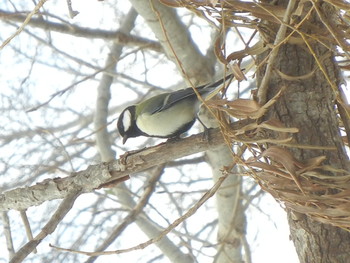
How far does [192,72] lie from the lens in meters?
1.53

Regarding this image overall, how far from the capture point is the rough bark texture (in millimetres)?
736

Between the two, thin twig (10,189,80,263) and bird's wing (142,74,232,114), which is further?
bird's wing (142,74,232,114)

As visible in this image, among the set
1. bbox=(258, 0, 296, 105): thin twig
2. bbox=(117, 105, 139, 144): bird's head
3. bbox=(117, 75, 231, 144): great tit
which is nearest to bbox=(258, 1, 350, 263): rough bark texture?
bbox=(258, 0, 296, 105): thin twig

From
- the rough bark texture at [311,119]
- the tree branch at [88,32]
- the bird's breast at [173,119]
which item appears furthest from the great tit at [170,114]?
the rough bark texture at [311,119]

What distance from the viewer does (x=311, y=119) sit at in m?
0.75

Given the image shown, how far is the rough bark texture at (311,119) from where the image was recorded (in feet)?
2.42

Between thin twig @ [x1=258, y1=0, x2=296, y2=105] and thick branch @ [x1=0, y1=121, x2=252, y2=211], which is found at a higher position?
thick branch @ [x1=0, y1=121, x2=252, y2=211]

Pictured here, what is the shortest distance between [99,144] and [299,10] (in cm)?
134

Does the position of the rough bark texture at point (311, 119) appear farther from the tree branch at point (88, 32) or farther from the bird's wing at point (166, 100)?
the tree branch at point (88, 32)

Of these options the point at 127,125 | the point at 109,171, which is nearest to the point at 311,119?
the point at 109,171

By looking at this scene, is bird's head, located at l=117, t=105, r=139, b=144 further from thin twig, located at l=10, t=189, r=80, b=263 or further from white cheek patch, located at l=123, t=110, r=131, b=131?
thin twig, located at l=10, t=189, r=80, b=263

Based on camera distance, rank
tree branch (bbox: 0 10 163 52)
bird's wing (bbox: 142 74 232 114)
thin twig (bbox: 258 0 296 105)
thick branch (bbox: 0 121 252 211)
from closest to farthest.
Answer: thin twig (bbox: 258 0 296 105), thick branch (bbox: 0 121 252 211), bird's wing (bbox: 142 74 232 114), tree branch (bbox: 0 10 163 52)

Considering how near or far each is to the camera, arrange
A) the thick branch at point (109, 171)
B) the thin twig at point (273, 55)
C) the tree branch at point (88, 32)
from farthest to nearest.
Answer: the tree branch at point (88, 32), the thick branch at point (109, 171), the thin twig at point (273, 55)

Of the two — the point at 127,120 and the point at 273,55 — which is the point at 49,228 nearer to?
the point at 273,55
